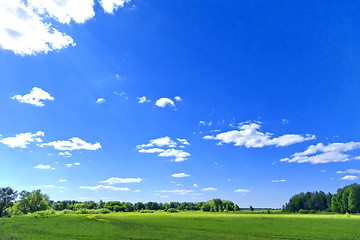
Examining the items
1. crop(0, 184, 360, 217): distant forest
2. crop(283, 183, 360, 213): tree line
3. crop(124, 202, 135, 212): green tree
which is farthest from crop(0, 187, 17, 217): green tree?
crop(283, 183, 360, 213): tree line

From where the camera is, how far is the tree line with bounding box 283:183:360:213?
136 m

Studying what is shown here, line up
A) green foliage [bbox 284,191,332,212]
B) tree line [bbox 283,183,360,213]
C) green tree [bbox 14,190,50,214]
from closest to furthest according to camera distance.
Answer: green tree [bbox 14,190,50,214] → tree line [bbox 283,183,360,213] → green foliage [bbox 284,191,332,212]

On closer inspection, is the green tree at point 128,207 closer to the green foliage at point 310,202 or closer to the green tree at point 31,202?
the green tree at point 31,202

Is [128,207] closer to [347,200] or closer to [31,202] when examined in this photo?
[31,202]

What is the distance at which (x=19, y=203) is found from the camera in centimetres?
12269

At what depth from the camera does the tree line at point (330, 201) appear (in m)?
136

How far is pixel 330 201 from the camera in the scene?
162 m

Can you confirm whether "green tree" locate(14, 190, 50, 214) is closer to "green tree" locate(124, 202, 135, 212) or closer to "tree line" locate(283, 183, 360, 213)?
"green tree" locate(124, 202, 135, 212)

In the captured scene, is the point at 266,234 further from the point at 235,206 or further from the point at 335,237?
the point at 235,206

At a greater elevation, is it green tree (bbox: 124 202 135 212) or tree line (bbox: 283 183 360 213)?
tree line (bbox: 283 183 360 213)

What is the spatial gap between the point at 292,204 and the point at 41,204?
174016 millimetres

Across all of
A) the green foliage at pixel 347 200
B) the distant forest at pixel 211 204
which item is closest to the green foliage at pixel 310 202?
the distant forest at pixel 211 204

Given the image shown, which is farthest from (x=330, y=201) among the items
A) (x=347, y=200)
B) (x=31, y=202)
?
(x=31, y=202)

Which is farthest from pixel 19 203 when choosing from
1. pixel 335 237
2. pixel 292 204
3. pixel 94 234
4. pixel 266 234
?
pixel 292 204
